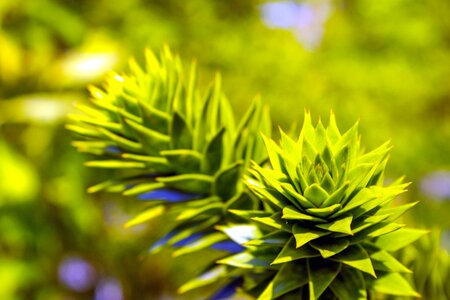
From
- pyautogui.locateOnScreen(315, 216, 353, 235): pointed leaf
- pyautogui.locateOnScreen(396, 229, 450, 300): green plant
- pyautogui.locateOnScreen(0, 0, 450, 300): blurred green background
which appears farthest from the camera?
A: pyautogui.locateOnScreen(0, 0, 450, 300): blurred green background

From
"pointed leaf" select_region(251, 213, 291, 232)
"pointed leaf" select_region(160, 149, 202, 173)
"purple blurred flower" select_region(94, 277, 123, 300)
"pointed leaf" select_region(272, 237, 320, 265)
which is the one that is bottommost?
"purple blurred flower" select_region(94, 277, 123, 300)

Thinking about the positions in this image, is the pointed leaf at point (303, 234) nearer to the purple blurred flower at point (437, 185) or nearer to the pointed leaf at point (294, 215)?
the pointed leaf at point (294, 215)

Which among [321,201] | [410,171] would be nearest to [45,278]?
[410,171]

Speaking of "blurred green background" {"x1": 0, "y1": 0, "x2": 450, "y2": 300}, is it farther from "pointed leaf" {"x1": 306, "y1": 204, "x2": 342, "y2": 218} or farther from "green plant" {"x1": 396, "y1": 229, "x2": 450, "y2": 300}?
"pointed leaf" {"x1": 306, "y1": 204, "x2": 342, "y2": 218}

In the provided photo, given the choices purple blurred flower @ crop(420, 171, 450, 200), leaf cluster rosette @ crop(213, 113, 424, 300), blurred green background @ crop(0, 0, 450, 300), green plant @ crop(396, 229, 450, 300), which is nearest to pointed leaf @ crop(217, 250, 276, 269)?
leaf cluster rosette @ crop(213, 113, 424, 300)

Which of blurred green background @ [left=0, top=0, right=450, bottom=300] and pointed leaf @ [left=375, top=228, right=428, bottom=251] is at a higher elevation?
blurred green background @ [left=0, top=0, right=450, bottom=300]

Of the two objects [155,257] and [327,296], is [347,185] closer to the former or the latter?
[327,296]

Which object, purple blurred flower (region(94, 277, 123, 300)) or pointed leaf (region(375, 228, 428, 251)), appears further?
purple blurred flower (region(94, 277, 123, 300))

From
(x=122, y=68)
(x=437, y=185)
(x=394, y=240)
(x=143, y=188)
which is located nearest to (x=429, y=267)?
(x=394, y=240)
